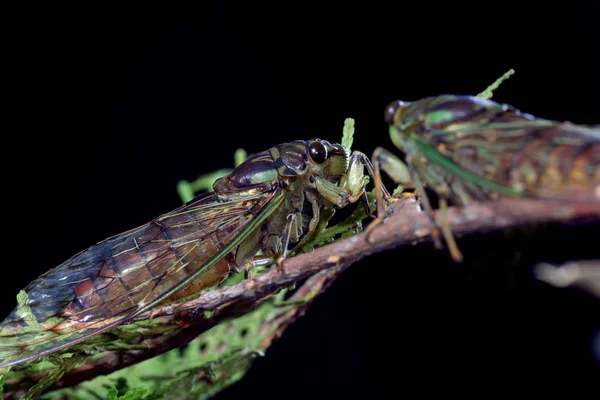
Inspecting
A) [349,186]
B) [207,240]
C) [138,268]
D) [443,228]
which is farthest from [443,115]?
[138,268]

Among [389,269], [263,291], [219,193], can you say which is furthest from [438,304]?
[263,291]

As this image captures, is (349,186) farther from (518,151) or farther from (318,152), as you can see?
(518,151)

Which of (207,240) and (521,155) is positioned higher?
(521,155)

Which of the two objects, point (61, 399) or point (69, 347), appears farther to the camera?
point (61, 399)

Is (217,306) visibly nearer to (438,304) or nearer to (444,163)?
(444,163)

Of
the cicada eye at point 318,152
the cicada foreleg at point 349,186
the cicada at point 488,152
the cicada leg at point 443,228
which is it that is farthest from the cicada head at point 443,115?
the cicada eye at point 318,152

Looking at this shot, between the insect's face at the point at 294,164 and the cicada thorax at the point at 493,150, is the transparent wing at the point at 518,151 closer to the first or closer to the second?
the cicada thorax at the point at 493,150

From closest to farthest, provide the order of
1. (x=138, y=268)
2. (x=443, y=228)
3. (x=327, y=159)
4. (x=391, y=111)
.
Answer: (x=443, y=228)
(x=391, y=111)
(x=138, y=268)
(x=327, y=159)
